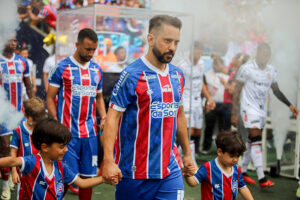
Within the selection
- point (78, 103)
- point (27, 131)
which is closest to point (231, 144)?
point (78, 103)

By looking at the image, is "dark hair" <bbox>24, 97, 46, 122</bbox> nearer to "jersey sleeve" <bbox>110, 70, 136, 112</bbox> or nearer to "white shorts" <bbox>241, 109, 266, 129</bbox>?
"jersey sleeve" <bbox>110, 70, 136, 112</bbox>

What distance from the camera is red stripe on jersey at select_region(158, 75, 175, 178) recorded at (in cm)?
311

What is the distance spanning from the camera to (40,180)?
127 inches

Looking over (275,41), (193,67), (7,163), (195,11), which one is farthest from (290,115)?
(7,163)

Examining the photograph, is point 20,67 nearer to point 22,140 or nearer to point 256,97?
point 22,140

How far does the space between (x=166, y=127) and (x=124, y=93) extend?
366mm

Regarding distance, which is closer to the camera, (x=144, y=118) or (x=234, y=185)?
(x=144, y=118)

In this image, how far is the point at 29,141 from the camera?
4125 millimetres

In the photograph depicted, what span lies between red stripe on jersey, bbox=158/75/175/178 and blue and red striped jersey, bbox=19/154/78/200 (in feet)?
2.19

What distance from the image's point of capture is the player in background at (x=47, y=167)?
3141 mm

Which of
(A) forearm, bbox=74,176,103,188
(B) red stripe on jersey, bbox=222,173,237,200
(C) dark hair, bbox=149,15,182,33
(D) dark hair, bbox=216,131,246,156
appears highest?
(C) dark hair, bbox=149,15,182,33

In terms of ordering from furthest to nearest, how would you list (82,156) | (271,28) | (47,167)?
(271,28) < (82,156) < (47,167)

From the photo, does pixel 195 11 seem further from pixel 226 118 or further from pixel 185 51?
pixel 226 118

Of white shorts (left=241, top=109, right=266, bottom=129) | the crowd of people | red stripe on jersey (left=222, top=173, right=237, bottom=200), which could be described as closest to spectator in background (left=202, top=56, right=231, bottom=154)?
white shorts (left=241, top=109, right=266, bottom=129)
